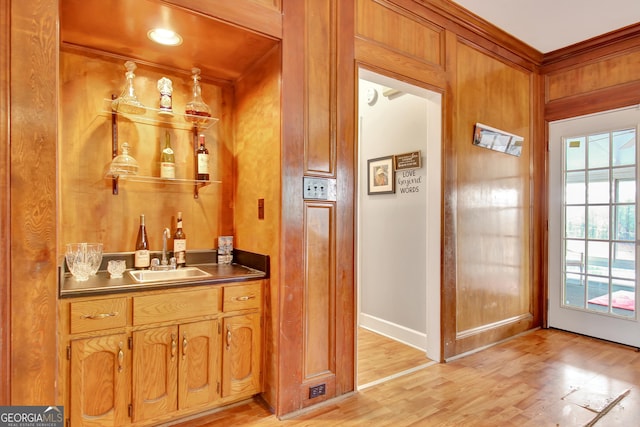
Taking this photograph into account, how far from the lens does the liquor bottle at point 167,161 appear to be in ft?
7.80

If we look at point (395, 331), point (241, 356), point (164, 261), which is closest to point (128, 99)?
point (164, 261)

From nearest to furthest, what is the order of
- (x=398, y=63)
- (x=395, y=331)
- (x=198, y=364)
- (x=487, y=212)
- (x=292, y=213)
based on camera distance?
(x=198, y=364) → (x=292, y=213) → (x=398, y=63) → (x=487, y=212) → (x=395, y=331)

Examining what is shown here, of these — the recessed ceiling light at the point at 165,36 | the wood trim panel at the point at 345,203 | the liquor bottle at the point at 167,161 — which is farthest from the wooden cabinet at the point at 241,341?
the recessed ceiling light at the point at 165,36

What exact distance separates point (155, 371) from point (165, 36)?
1.90 m

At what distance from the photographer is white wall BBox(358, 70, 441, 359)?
2.92 m

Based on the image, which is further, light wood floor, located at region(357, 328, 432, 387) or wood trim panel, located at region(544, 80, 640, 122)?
wood trim panel, located at region(544, 80, 640, 122)

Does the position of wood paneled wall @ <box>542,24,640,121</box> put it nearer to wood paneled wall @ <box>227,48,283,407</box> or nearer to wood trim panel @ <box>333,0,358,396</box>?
wood trim panel @ <box>333,0,358,396</box>

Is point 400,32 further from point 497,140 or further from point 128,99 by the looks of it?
point 128,99

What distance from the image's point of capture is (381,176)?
3594 mm

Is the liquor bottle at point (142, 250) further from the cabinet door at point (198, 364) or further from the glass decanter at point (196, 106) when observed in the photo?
the glass decanter at point (196, 106)

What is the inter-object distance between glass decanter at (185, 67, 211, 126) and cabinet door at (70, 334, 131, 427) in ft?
4.82

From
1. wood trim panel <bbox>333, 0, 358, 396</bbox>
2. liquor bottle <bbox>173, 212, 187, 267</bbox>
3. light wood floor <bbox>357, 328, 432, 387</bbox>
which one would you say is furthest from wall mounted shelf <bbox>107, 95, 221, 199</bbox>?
light wood floor <bbox>357, 328, 432, 387</bbox>

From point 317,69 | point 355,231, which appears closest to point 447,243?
point 355,231

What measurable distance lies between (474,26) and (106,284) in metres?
3.41
